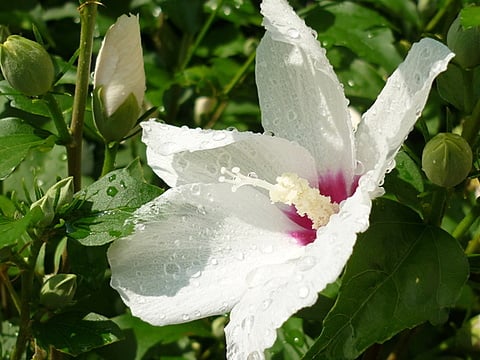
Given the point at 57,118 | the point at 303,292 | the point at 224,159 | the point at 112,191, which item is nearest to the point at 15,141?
the point at 57,118

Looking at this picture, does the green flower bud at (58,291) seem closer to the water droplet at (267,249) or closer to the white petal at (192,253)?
the white petal at (192,253)

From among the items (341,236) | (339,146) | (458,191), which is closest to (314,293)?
(341,236)

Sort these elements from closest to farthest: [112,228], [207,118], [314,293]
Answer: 1. [314,293]
2. [112,228]
3. [207,118]

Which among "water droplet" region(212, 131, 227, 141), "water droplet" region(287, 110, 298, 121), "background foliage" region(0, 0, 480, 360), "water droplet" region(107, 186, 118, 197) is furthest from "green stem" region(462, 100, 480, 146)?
"water droplet" region(107, 186, 118, 197)

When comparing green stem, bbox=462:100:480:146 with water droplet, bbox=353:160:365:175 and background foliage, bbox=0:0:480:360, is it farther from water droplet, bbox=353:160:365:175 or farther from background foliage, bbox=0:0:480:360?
water droplet, bbox=353:160:365:175

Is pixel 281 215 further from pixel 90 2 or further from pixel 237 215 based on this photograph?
pixel 90 2

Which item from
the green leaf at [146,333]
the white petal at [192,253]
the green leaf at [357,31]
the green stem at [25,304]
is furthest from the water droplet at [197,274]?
the green leaf at [357,31]
